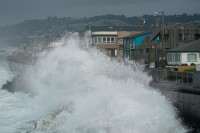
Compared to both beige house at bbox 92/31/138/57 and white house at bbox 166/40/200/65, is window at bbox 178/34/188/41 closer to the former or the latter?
white house at bbox 166/40/200/65

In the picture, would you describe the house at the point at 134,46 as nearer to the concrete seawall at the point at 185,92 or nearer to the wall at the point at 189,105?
the concrete seawall at the point at 185,92

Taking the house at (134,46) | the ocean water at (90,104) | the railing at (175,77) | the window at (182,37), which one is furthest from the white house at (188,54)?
the house at (134,46)

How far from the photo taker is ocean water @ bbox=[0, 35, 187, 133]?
18.1 m

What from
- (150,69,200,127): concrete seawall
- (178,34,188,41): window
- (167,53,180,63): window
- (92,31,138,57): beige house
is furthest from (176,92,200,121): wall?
(92,31,138,57): beige house

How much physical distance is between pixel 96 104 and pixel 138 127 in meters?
3.02

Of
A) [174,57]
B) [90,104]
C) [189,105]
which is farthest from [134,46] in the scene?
[90,104]

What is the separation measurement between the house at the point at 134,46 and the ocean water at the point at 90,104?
56.6ft

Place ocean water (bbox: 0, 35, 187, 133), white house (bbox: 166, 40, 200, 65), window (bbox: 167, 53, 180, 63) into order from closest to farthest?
ocean water (bbox: 0, 35, 187, 133) < white house (bbox: 166, 40, 200, 65) < window (bbox: 167, 53, 180, 63)

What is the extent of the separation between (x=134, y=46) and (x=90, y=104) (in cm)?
3307

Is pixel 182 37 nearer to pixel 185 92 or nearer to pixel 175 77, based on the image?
pixel 175 77

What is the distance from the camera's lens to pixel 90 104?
66.4ft

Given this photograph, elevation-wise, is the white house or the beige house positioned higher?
the beige house

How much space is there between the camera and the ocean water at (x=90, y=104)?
1808 cm

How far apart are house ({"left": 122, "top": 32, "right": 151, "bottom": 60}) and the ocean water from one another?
56.6ft
